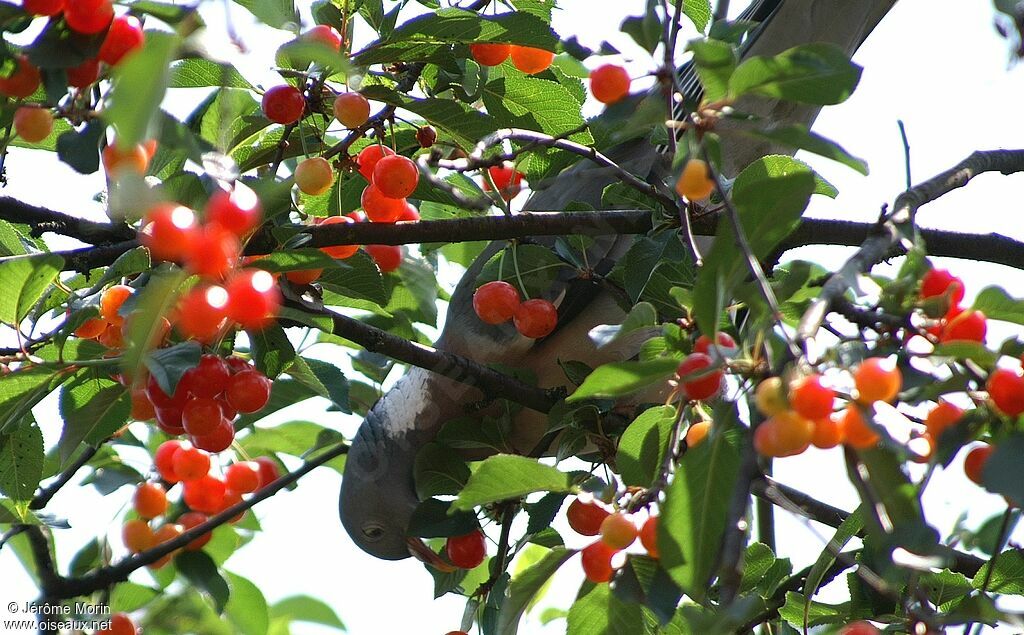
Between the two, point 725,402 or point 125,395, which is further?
point 125,395

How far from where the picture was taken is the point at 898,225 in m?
1.32

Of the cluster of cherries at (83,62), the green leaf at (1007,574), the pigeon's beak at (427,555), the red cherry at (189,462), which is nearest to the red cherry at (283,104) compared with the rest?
the cluster of cherries at (83,62)

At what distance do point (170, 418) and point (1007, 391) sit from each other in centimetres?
116

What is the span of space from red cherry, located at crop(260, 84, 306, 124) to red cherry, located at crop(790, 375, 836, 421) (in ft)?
3.35

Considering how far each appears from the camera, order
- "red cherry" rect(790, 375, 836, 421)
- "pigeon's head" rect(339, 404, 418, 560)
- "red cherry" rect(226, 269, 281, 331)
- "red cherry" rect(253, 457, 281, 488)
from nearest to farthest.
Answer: "red cherry" rect(790, 375, 836, 421) < "red cherry" rect(226, 269, 281, 331) < "red cherry" rect(253, 457, 281, 488) < "pigeon's head" rect(339, 404, 418, 560)

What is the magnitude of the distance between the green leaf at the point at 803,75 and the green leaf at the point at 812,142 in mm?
59

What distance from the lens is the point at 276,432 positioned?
267 centimetres

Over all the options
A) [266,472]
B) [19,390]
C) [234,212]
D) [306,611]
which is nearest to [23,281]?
[19,390]

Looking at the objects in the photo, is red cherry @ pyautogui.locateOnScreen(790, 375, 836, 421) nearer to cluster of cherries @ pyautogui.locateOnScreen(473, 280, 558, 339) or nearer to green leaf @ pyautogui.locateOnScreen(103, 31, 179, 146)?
green leaf @ pyautogui.locateOnScreen(103, 31, 179, 146)

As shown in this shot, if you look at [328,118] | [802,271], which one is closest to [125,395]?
[328,118]

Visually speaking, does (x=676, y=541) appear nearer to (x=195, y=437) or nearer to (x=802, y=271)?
(x=802, y=271)

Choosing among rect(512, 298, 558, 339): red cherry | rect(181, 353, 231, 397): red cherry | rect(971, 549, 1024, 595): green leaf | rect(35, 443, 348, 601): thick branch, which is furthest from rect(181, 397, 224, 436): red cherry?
rect(971, 549, 1024, 595): green leaf

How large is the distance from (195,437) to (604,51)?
2.75 ft

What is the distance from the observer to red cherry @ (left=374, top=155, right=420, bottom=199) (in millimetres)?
1706
